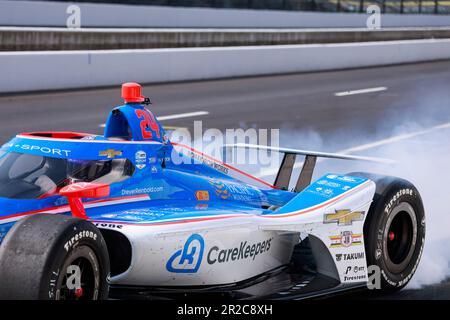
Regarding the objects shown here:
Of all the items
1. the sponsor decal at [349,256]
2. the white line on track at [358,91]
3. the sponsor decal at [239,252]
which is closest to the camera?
the sponsor decal at [239,252]

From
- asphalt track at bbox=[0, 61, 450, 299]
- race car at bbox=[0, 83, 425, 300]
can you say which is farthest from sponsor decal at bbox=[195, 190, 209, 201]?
asphalt track at bbox=[0, 61, 450, 299]

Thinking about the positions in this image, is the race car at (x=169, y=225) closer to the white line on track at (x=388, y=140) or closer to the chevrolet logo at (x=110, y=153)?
the chevrolet logo at (x=110, y=153)

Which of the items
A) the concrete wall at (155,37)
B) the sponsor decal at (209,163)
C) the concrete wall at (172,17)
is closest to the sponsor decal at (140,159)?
the sponsor decal at (209,163)

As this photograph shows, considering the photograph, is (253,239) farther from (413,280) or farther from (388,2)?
(388,2)

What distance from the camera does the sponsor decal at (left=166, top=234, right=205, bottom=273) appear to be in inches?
238

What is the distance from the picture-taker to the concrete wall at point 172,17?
30.1m

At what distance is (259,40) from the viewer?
91.3ft

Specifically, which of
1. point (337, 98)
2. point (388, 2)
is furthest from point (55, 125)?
point (388, 2)

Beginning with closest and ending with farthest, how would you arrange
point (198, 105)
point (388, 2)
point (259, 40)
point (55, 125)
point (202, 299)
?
point (202, 299), point (55, 125), point (198, 105), point (259, 40), point (388, 2)

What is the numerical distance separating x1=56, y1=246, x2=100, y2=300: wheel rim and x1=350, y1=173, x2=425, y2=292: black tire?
2.47 metres

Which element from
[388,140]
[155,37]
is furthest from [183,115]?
[155,37]

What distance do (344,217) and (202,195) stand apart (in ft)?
3.70

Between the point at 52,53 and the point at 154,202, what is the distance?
1274cm

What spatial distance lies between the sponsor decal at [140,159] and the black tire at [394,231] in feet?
6.06
